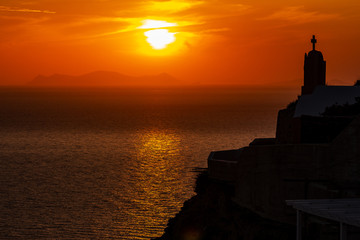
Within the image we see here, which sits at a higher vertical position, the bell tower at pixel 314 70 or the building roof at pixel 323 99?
the bell tower at pixel 314 70

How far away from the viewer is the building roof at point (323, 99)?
26719 mm

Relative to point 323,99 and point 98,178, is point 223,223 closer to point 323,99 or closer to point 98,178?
point 323,99

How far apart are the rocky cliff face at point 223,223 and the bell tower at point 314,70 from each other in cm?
877

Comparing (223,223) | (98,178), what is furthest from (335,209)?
(98,178)

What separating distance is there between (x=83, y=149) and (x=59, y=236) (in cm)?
4975

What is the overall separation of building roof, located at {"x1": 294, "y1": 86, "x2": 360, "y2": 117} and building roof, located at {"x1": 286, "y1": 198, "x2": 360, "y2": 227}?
35.9 feet

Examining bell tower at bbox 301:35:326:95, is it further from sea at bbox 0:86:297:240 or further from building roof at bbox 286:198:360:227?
building roof at bbox 286:198:360:227

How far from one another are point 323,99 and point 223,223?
8.12 metres

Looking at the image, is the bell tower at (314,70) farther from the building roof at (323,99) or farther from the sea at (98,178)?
the sea at (98,178)

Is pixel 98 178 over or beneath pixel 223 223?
beneath

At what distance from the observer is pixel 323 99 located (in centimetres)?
2755

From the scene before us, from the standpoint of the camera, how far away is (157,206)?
4622 cm

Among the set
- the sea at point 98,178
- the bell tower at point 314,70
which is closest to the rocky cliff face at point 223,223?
the sea at point 98,178

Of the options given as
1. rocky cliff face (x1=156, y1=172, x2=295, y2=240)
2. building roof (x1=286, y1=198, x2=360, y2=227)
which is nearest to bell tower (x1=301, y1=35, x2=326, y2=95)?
rocky cliff face (x1=156, y1=172, x2=295, y2=240)
